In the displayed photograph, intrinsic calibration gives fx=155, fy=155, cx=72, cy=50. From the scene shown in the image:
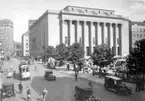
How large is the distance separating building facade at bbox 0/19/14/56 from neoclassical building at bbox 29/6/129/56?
40.7 m

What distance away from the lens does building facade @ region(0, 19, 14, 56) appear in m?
12.0

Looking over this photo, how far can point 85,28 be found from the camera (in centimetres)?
6066

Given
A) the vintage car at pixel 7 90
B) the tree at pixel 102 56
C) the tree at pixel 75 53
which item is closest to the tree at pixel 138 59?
the tree at pixel 102 56

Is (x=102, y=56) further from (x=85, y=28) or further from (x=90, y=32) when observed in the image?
(x=90, y=32)

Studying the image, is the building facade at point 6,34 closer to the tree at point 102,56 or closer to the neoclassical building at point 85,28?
the tree at point 102,56

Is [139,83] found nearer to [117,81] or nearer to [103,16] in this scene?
[117,81]

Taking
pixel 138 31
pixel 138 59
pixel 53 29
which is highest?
pixel 53 29

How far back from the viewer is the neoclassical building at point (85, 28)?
185ft

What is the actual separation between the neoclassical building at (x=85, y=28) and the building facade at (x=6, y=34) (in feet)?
133

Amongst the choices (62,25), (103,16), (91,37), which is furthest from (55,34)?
(103,16)

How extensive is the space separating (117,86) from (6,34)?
11.8m

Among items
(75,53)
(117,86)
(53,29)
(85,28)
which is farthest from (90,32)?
(117,86)

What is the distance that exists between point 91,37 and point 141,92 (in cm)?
4557

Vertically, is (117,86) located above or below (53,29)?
below
